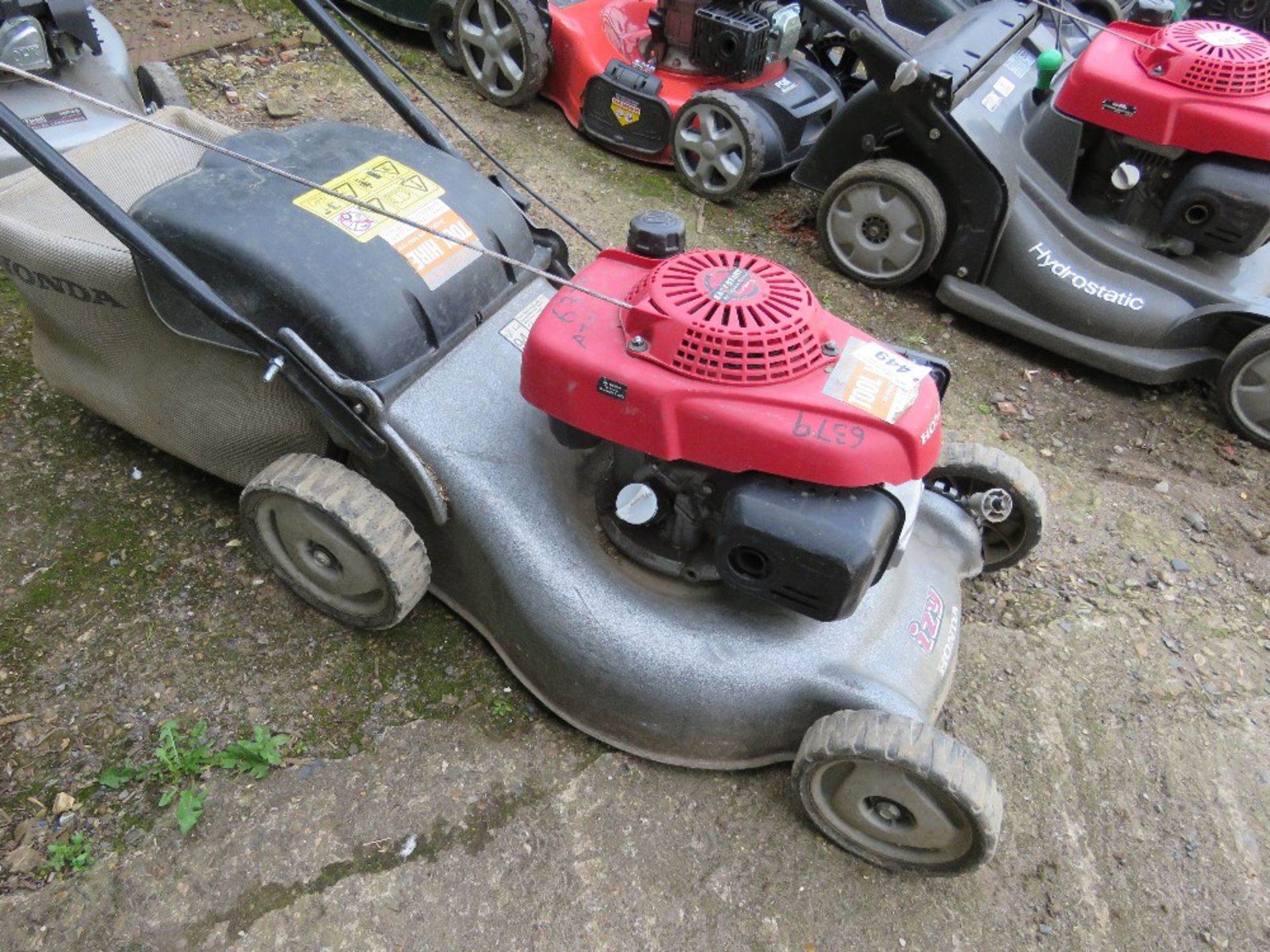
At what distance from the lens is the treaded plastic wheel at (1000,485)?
209 cm

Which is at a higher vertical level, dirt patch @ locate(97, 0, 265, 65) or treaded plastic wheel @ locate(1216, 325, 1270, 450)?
dirt patch @ locate(97, 0, 265, 65)

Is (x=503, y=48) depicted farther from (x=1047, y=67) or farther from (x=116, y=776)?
(x=116, y=776)

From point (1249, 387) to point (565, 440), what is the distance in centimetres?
234

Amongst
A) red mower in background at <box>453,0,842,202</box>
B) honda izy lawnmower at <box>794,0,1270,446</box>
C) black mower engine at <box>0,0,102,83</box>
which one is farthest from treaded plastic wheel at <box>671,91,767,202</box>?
black mower engine at <box>0,0,102,83</box>

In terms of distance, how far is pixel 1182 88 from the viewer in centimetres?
289

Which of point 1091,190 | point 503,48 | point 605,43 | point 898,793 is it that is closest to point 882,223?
point 1091,190

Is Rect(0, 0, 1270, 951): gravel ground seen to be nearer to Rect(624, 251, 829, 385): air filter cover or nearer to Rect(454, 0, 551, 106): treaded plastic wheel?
Rect(624, 251, 829, 385): air filter cover

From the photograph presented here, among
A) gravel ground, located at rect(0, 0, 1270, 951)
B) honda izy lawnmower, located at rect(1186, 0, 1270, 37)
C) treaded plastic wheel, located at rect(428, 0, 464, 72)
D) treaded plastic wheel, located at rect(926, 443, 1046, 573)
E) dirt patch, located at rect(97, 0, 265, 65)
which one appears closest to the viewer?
gravel ground, located at rect(0, 0, 1270, 951)

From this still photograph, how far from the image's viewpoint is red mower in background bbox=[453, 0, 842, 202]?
3.67 meters

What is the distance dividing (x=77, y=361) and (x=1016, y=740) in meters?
2.23

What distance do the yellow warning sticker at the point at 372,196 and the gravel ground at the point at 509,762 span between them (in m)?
0.84

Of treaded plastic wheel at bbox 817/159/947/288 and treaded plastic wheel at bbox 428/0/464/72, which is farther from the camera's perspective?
treaded plastic wheel at bbox 428/0/464/72

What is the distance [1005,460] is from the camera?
6.93ft

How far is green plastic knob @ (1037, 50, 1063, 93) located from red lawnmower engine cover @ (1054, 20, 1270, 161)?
0.07 meters
